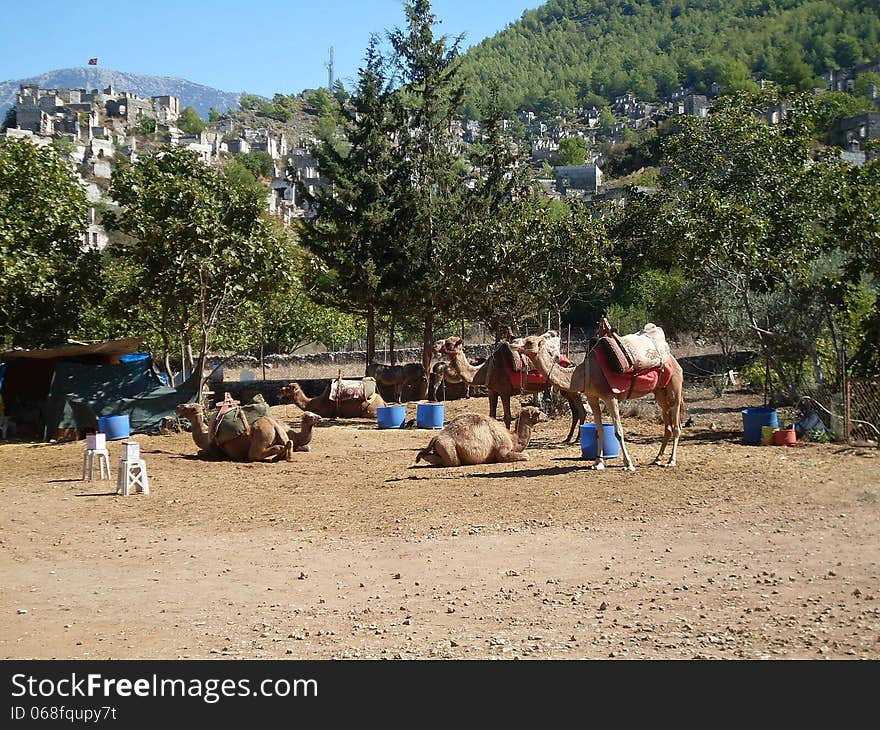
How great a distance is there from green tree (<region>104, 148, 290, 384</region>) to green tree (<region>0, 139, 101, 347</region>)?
3.54ft

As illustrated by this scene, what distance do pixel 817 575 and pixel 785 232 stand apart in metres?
11.6

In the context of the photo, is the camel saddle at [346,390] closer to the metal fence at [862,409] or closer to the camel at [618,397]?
the camel at [618,397]

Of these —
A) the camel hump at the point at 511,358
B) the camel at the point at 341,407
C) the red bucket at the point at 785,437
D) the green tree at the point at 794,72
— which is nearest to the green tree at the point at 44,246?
the camel at the point at 341,407

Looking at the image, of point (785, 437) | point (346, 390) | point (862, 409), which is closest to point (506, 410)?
point (785, 437)

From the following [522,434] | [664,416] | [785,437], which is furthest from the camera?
[785,437]

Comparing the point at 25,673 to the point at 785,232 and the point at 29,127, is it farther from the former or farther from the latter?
the point at 29,127

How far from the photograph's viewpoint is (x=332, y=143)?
30391 mm

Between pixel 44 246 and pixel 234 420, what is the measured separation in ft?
27.9

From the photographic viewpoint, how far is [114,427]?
18500mm

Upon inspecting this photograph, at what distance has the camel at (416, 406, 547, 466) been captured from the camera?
45.2ft

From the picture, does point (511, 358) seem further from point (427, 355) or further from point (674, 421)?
point (427, 355)

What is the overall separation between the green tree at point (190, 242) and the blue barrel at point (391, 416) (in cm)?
372

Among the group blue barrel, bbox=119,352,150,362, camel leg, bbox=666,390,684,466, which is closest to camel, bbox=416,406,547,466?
camel leg, bbox=666,390,684,466

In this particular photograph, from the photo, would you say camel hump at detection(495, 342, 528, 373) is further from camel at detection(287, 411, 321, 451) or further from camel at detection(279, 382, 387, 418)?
camel at detection(279, 382, 387, 418)
